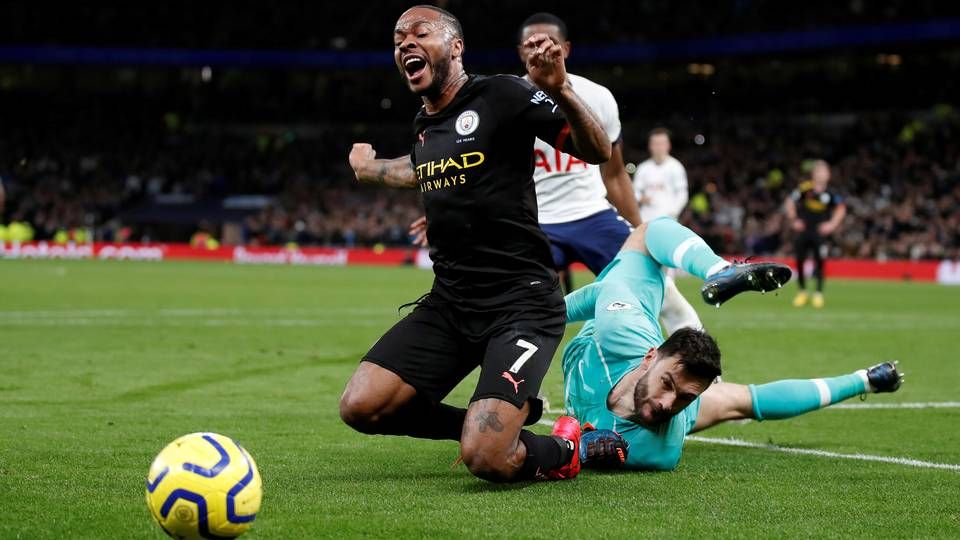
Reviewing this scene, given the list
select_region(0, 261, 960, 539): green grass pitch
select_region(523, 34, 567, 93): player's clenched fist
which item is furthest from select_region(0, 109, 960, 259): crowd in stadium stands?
select_region(523, 34, 567, 93): player's clenched fist

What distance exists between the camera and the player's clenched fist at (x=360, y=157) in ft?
21.0

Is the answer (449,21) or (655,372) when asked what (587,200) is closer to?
(655,372)

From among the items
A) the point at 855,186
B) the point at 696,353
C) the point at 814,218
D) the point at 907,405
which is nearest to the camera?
the point at 696,353

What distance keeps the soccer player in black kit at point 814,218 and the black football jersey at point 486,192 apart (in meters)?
15.2

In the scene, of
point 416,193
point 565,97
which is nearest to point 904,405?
point 565,97

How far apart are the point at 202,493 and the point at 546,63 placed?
2.19 meters

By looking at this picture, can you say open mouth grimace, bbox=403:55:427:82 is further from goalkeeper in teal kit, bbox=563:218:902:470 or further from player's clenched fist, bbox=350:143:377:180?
goalkeeper in teal kit, bbox=563:218:902:470

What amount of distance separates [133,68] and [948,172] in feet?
127

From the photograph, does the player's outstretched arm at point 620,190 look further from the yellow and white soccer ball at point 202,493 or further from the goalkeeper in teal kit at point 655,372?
the yellow and white soccer ball at point 202,493

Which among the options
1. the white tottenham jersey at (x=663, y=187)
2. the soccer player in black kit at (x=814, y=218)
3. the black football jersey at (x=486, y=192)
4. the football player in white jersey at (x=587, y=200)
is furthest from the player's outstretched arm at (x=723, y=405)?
the soccer player in black kit at (x=814, y=218)

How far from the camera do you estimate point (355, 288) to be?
24.4m

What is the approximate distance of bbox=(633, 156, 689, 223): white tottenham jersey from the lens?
18359mm

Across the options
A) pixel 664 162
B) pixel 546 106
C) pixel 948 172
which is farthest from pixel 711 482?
pixel 948 172

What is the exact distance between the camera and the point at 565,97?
16.7 feet
